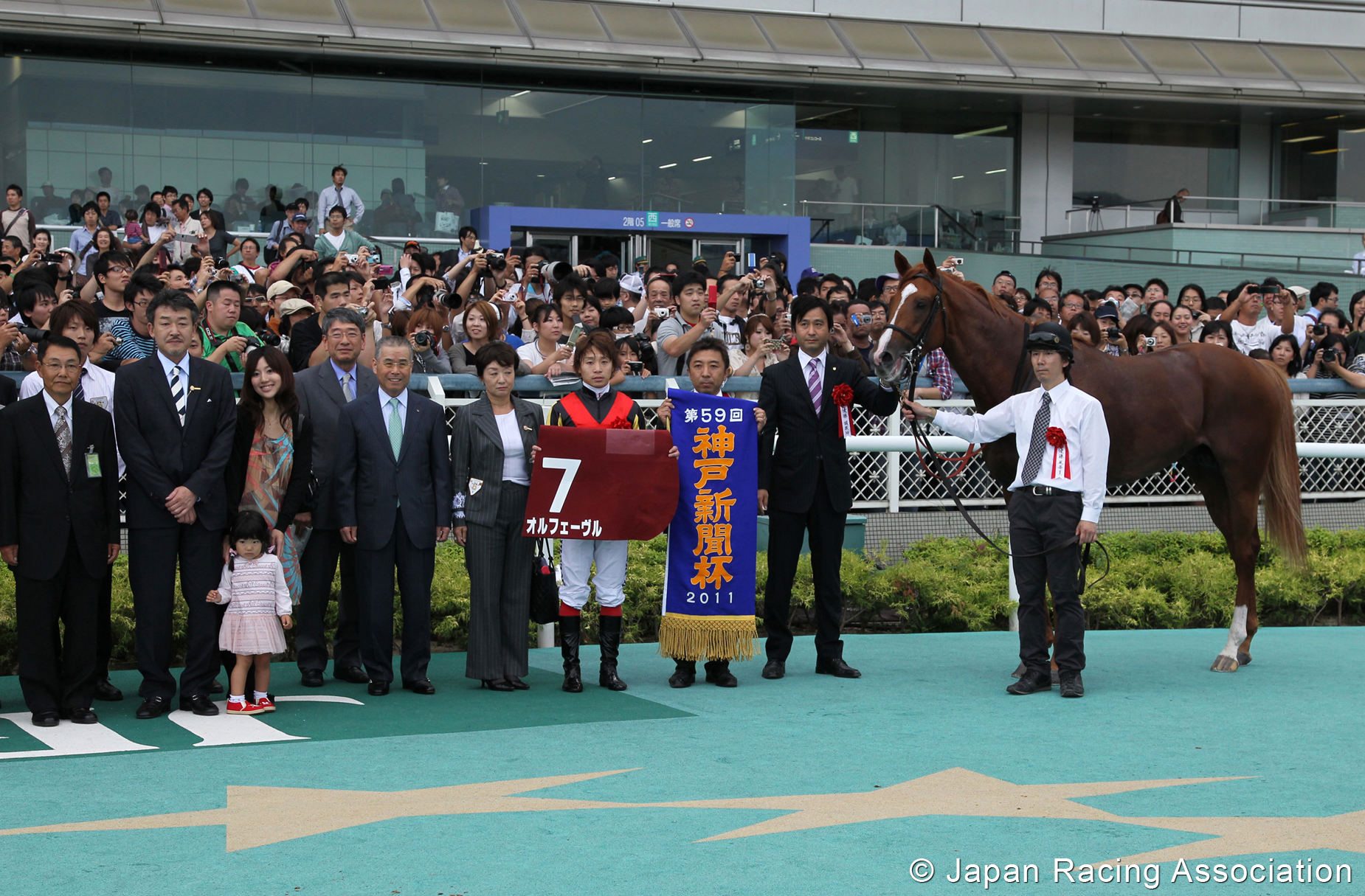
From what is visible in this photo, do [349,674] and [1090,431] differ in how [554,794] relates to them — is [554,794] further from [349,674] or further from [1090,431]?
[1090,431]

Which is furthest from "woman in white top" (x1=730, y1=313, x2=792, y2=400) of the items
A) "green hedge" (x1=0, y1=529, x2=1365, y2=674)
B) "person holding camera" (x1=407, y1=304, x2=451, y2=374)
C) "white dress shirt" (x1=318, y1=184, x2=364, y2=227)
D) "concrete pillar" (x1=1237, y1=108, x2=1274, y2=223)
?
"concrete pillar" (x1=1237, y1=108, x2=1274, y2=223)

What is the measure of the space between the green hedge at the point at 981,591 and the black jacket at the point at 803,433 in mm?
1503

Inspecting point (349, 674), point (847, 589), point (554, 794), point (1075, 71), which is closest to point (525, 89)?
point (1075, 71)

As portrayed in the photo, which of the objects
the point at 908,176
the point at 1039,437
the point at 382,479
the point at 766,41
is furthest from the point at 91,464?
the point at 908,176

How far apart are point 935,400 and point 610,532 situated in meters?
3.75

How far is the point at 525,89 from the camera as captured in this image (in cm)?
1950

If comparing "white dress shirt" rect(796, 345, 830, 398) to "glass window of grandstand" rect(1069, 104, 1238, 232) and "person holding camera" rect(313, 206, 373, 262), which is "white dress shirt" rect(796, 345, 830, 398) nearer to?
"person holding camera" rect(313, 206, 373, 262)

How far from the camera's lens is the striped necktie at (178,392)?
5887 mm

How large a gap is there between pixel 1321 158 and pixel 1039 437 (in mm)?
21733

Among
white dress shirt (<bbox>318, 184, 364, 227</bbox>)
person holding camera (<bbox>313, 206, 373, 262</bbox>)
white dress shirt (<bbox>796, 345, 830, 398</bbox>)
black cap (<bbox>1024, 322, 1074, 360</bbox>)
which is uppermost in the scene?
white dress shirt (<bbox>318, 184, 364, 227</bbox>)

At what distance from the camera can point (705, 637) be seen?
652 centimetres

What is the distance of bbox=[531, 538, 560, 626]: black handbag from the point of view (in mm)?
6539

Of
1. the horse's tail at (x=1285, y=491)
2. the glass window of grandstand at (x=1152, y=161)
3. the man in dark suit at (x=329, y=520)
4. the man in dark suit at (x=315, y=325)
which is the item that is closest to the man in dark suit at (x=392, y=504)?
the man in dark suit at (x=329, y=520)

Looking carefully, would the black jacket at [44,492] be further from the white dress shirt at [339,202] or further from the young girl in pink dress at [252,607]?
the white dress shirt at [339,202]
